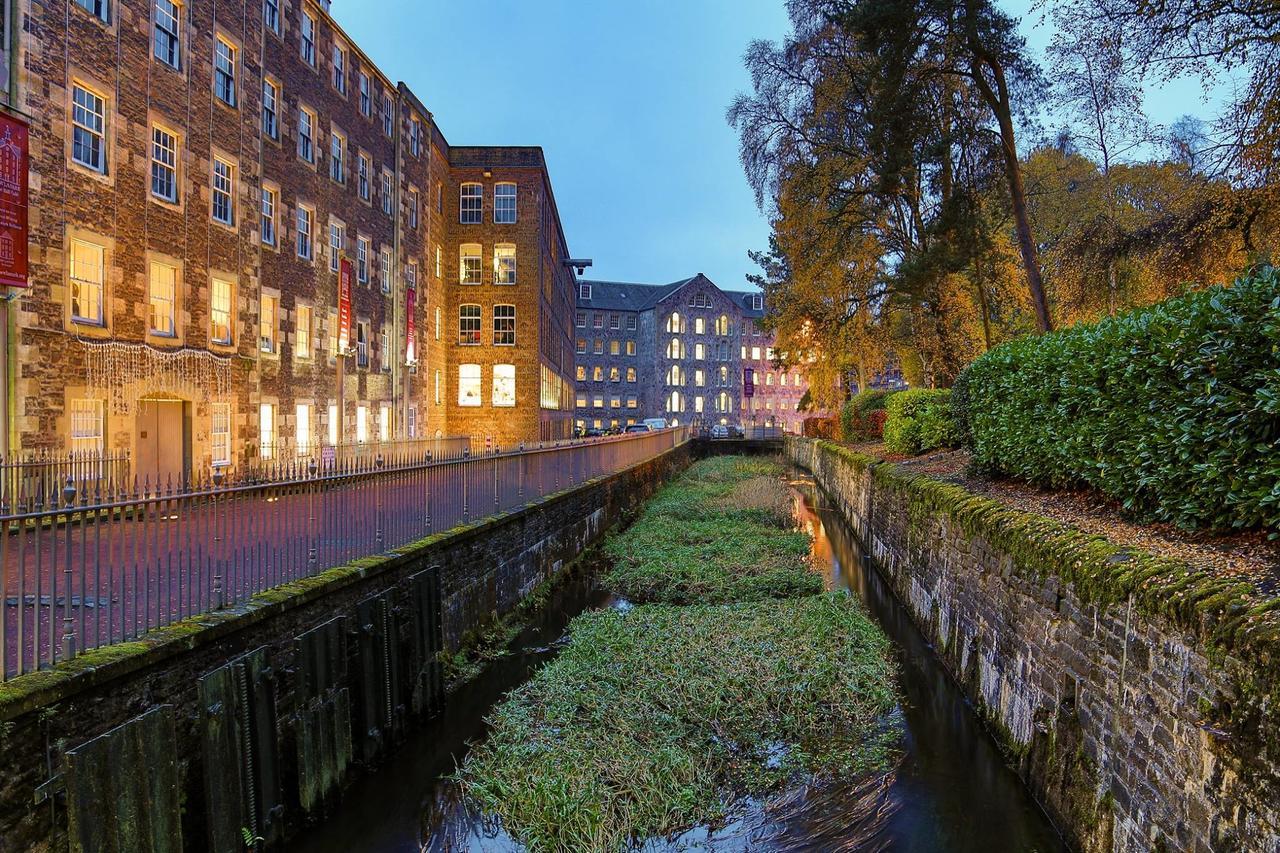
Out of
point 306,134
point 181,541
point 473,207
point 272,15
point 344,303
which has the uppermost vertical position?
point 272,15

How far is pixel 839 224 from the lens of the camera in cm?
2172

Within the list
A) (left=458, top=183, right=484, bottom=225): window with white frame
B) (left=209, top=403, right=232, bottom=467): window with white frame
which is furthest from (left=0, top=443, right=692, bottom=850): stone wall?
(left=458, top=183, right=484, bottom=225): window with white frame

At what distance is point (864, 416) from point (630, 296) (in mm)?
54771

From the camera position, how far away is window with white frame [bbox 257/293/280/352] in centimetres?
1975

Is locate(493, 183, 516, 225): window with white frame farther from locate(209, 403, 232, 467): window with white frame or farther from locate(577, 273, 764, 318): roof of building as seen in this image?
locate(577, 273, 764, 318): roof of building

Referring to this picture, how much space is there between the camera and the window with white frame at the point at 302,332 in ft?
70.8

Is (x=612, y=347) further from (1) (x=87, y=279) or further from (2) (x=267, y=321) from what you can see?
(1) (x=87, y=279)

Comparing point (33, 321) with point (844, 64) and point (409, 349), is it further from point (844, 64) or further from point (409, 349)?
point (844, 64)

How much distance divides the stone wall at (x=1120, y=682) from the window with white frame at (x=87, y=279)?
15.4m

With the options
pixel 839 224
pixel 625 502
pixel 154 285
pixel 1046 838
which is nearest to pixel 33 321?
pixel 154 285

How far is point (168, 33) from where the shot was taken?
52.3ft

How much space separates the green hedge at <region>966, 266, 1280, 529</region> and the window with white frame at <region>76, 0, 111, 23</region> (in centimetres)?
1736

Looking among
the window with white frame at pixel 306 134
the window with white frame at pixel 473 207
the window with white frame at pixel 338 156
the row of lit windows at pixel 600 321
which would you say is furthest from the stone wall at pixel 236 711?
the row of lit windows at pixel 600 321

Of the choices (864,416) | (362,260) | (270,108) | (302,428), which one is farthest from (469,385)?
(864,416)
